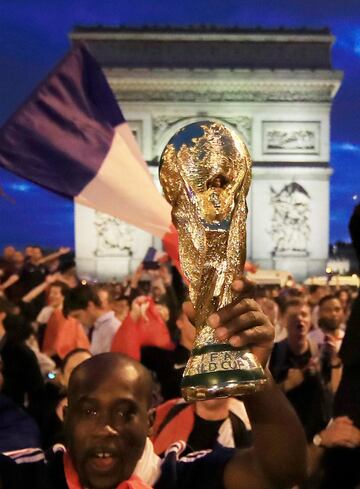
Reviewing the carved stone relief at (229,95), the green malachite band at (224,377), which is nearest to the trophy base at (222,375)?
the green malachite band at (224,377)

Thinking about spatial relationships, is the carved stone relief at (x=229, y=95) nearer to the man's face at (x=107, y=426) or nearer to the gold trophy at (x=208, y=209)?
the man's face at (x=107, y=426)

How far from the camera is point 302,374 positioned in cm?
345

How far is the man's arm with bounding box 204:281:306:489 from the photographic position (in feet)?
3.94

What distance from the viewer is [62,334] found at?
475 centimetres

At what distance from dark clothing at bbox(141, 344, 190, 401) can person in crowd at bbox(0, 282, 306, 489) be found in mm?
1894

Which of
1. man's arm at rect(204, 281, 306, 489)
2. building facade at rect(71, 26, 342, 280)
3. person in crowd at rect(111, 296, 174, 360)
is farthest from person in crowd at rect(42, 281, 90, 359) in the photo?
building facade at rect(71, 26, 342, 280)

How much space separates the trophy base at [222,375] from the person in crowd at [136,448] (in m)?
0.04

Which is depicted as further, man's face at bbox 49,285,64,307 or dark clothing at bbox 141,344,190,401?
man's face at bbox 49,285,64,307

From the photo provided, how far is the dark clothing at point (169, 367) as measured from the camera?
3621 millimetres

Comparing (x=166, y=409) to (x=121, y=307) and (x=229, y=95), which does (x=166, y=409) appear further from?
(x=229, y=95)

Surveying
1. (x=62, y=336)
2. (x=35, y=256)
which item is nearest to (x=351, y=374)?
(x=62, y=336)

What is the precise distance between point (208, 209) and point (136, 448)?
48cm

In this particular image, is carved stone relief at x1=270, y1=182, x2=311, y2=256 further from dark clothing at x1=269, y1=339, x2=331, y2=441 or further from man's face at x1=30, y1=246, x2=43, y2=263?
dark clothing at x1=269, y1=339, x2=331, y2=441

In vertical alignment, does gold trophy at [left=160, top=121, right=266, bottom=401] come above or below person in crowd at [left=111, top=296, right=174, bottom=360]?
above
